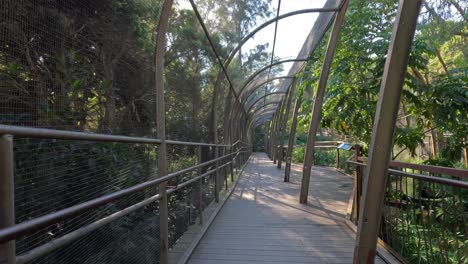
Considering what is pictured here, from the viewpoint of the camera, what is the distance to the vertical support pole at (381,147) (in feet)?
7.64

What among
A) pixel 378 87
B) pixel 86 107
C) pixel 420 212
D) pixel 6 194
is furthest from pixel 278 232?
pixel 6 194

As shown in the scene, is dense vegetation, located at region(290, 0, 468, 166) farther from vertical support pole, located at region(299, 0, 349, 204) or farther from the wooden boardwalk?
the wooden boardwalk

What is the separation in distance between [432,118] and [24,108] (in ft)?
17.4

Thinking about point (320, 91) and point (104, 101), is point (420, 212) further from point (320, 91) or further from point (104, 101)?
point (320, 91)

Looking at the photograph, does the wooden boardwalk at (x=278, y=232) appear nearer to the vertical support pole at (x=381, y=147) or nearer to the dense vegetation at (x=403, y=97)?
the vertical support pole at (x=381, y=147)

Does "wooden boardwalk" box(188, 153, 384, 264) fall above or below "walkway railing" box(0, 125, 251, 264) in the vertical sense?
below

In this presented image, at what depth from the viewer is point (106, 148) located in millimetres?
1931

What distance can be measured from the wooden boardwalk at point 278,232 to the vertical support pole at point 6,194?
223 centimetres

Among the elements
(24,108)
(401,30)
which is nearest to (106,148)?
(24,108)

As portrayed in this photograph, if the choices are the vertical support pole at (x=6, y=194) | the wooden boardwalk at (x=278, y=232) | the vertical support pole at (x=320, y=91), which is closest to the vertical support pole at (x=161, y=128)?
the wooden boardwalk at (x=278, y=232)

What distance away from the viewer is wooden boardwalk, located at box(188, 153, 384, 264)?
3242 mm

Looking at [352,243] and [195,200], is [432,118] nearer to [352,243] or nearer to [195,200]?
[352,243]

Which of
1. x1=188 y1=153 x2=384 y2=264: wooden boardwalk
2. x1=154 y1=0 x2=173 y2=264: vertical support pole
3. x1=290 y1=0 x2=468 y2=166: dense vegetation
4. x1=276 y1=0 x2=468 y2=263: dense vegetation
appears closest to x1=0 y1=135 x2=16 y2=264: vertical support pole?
x1=154 y1=0 x2=173 y2=264: vertical support pole

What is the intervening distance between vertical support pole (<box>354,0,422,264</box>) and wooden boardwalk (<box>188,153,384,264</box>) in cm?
75
